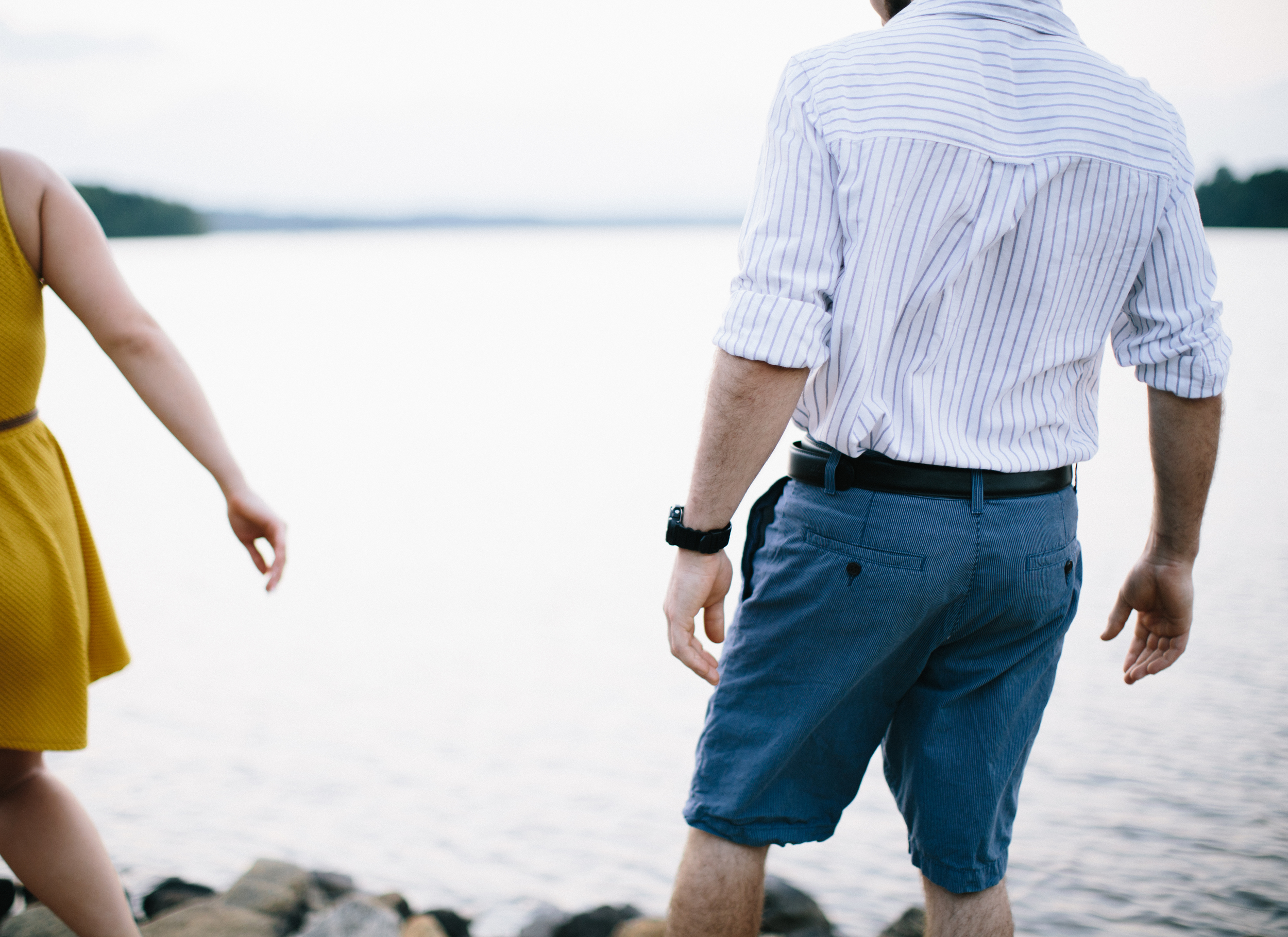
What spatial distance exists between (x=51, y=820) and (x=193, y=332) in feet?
47.4

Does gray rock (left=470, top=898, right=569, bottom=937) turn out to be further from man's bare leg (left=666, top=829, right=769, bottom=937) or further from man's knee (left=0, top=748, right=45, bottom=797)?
man's knee (left=0, top=748, right=45, bottom=797)

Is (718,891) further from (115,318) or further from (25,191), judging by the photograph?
(25,191)

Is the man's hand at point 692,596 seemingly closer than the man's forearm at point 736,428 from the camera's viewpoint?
No

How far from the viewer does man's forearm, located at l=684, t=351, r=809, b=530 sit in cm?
131

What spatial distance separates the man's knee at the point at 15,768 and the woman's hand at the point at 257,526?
1.43 feet

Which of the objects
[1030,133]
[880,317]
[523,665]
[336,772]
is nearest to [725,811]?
[880,317]

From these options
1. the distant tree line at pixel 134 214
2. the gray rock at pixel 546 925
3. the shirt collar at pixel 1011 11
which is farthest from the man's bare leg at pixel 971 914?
the distant tree line at pixel 134 214

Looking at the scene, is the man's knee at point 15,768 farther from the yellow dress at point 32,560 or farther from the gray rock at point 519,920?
the gray rock at point 519,920

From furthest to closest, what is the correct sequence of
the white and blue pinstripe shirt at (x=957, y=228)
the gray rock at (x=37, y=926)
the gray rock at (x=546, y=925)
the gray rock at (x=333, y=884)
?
the gray rock at (x=333, y=884), the gray rock at (x=546, y=925), the gray rock at (x=37, y=926), the white and blue pinstripe shirt at (x=957, y=228)

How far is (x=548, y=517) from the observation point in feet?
18.9

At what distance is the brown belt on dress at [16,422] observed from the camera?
1.44m

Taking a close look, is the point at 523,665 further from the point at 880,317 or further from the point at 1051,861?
the point at 880,317

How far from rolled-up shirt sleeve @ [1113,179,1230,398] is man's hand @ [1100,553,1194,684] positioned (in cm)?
34

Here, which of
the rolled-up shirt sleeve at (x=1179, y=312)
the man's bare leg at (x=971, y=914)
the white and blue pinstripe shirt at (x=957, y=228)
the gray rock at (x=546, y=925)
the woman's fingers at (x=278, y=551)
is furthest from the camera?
the gray rock at (x=546, y=925)
